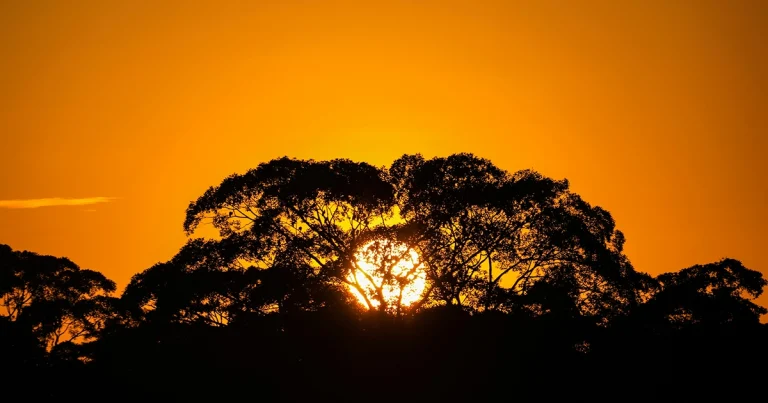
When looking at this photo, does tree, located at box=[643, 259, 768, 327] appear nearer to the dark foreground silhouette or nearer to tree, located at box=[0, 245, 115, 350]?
the dark foreground silhouette

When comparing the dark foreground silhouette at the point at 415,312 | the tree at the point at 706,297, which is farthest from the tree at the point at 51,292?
the tree at the point at 706,297

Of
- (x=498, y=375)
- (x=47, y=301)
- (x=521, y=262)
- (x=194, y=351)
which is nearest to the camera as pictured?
(x=498, y=375)

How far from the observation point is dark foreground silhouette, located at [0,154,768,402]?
136 ft

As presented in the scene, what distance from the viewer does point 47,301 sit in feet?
227

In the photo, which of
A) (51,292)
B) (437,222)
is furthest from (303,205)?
(51,292)

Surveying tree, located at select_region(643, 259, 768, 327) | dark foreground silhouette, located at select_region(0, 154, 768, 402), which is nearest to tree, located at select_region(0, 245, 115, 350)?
dark foreground silhouette, located at select_region(0, 154, 768, 402)

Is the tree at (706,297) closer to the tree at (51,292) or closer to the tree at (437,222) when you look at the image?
the tree at (437,222)

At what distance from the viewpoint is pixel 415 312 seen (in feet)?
149

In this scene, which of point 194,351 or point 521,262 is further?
point 521,262

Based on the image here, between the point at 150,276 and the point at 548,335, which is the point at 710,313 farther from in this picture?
the point at 150,276

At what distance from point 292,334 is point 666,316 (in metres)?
24.0

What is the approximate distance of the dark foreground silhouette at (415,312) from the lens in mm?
41375

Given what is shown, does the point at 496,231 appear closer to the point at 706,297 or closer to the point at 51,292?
the point at 706,297

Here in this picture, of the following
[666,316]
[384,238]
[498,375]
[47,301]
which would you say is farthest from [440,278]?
[47,301]
